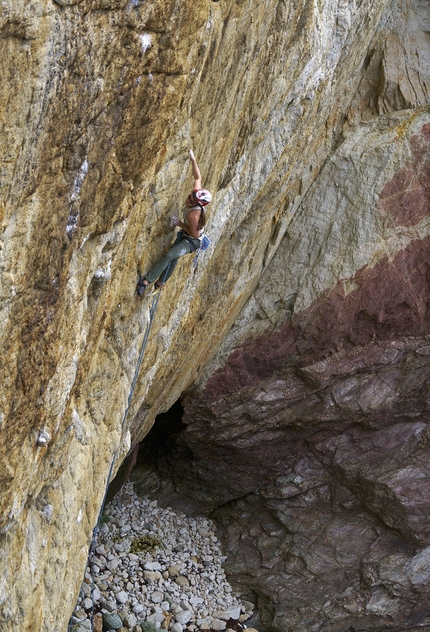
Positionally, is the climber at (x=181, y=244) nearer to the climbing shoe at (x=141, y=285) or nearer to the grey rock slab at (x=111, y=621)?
the climbing shoe at (x=141, y=285)

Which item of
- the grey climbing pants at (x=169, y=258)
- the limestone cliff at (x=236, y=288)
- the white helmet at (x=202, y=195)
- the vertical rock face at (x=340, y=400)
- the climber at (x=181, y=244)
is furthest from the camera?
the vertical rock face at (x=340, y=400)

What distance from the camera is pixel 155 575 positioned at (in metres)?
11.5

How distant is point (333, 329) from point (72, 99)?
7.51 metres

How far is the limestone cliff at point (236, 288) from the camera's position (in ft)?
12.5

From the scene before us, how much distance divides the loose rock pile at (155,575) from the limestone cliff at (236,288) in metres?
0.53

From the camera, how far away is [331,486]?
12211 mm

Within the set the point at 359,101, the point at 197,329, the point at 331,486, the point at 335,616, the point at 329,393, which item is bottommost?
the point at 335,616

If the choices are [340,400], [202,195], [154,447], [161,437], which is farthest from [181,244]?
[154,447]

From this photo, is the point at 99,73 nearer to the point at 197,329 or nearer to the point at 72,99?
the point at 72,99

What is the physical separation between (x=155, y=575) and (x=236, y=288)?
5378 millimetres

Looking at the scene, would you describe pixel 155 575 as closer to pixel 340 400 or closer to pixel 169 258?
pixel 340 400

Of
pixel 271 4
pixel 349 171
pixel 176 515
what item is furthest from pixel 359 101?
pixel 176 515

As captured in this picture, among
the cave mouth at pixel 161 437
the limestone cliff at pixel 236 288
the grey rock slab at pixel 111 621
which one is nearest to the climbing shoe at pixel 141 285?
the limestone cliff at pixel 236 288

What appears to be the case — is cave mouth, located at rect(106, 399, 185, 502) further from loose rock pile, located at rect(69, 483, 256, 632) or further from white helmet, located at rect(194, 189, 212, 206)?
white helmet, located at rect(194, 189, 212, 206)
